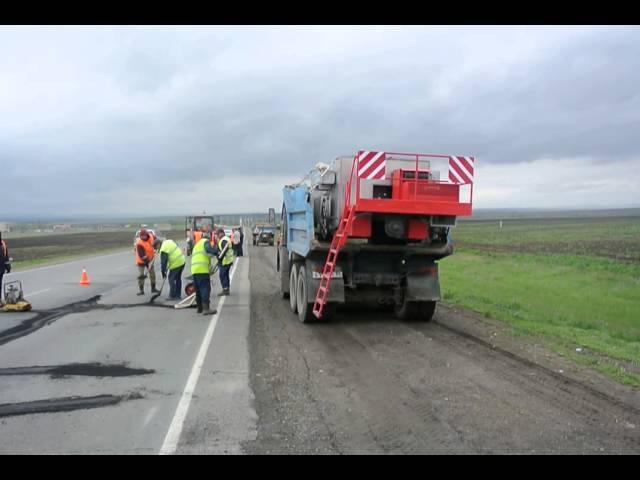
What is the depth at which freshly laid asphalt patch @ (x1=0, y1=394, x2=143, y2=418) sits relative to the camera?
5418mm

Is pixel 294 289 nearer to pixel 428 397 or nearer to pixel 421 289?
pixel 421 289

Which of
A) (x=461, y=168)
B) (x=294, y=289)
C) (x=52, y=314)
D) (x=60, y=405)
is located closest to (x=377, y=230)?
(x=461, y=168)

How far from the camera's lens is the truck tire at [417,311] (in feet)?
33.9

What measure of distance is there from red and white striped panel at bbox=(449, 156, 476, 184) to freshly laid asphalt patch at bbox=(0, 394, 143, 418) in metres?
6.07

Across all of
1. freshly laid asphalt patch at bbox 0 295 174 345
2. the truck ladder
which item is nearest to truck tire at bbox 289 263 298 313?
the truck ladder

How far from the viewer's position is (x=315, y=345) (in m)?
8.42

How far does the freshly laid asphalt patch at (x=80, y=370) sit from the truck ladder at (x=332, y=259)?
11.9ft

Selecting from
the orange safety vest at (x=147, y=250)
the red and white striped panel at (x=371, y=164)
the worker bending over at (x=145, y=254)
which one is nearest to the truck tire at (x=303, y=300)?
the red and white striped panel at (x=371, y=164)

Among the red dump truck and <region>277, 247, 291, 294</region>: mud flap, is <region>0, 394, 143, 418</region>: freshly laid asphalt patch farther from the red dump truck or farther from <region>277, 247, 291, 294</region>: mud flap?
<region>277, 247, 291, 294</region>: mud flap

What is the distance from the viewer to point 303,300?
1035 centimetres

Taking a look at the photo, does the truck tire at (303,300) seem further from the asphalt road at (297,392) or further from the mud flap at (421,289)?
the mud flap at (421,289)
